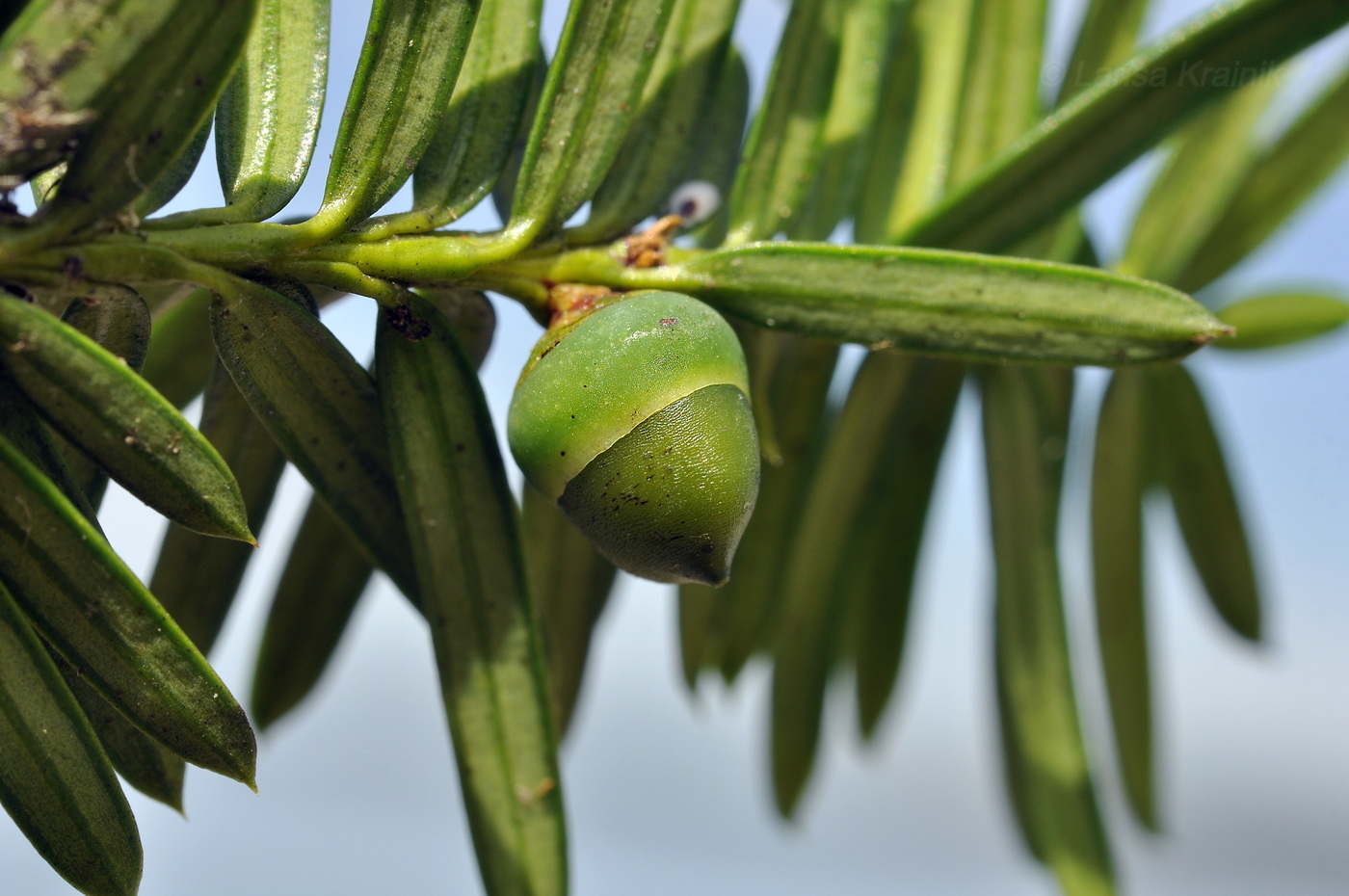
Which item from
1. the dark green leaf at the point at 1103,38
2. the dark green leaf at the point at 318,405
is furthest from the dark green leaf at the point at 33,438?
the dark green leaf at the point at 1103,38

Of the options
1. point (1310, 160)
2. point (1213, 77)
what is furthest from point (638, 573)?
point (1310, 160)

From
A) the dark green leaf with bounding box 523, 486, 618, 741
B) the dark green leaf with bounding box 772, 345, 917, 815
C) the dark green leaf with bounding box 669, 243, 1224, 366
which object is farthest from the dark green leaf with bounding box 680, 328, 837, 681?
the dark green leaf with bounding box 669, 243, 1224, 366

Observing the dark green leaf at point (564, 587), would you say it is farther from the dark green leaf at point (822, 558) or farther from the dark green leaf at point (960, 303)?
the dark green leaf at point (960, 303)

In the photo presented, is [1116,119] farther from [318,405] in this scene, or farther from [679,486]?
[318,405]

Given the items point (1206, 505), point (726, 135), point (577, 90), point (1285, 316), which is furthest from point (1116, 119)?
point (1206, 505)

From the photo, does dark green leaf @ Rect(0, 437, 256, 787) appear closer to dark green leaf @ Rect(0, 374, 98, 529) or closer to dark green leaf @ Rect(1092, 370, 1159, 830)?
dark green leaf @ Rect(0, 374, 98, 529)

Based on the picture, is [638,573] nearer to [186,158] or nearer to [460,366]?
[460,366]
